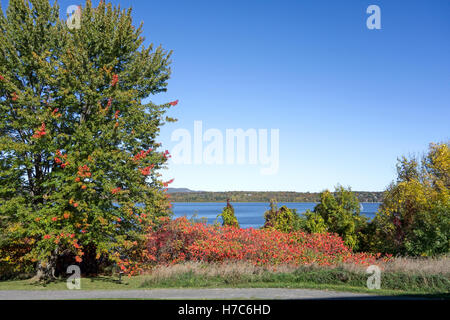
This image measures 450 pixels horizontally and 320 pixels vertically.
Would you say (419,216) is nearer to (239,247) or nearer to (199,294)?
(239,247)

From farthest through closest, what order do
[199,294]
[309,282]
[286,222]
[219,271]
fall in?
[286,222], [219,271], [309,282], [199,294]

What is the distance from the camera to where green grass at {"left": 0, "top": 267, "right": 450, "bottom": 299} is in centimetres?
1117

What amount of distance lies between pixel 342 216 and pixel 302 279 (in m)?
11.2

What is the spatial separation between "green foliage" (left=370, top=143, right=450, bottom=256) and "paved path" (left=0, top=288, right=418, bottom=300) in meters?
9.88

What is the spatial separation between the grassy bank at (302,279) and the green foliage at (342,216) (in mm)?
8136

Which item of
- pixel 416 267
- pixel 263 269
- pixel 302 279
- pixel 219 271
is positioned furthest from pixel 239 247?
pixel 416 267

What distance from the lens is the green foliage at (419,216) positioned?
57.9 feet

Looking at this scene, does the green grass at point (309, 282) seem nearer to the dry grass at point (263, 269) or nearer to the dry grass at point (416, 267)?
the dry grass at point (263, 269)

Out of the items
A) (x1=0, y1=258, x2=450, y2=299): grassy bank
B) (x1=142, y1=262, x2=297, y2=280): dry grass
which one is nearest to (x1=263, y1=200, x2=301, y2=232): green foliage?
(x1=142, y1=262, x2=297, y2=280): dry grass

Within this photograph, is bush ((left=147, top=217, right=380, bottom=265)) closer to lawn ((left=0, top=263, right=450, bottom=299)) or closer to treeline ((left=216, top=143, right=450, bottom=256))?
lawn ((left=0, top=263, right=450, bottom=299))

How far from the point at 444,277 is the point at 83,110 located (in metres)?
14.7

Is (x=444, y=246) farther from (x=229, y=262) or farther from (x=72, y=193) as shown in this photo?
(x=72, y=193)

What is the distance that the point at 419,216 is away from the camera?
63.5 ft
